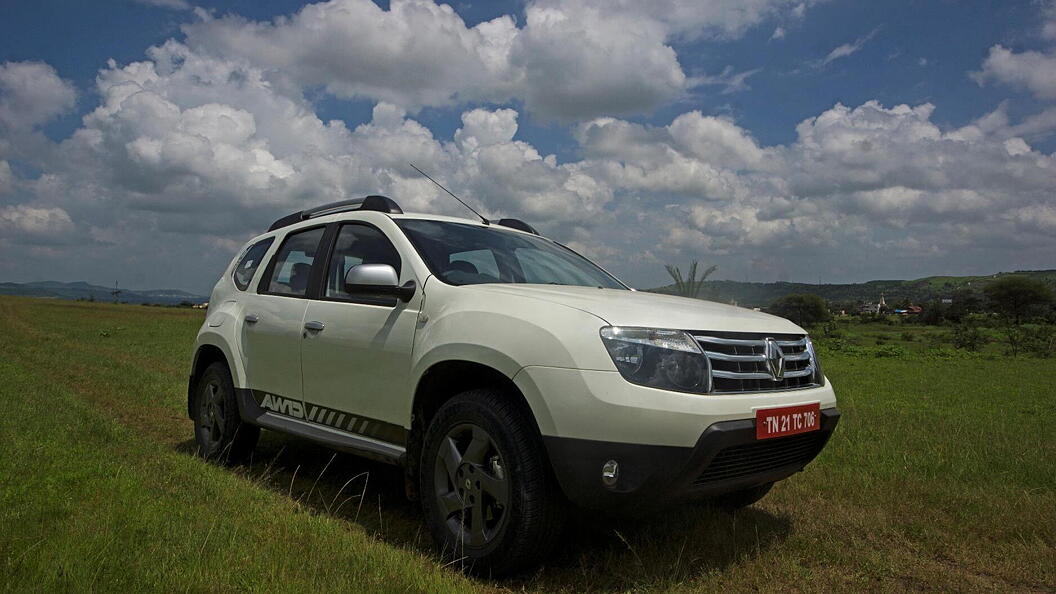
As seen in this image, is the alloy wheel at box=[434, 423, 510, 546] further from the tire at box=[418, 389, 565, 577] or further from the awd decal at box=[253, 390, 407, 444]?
the awd decal at box=[253, 390, 407, 444]

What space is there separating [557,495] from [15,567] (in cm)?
207

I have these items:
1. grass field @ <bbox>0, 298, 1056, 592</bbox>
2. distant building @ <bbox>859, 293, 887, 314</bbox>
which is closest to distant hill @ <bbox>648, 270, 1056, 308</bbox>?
distant building @ <bbox>859, 293, 887, 314</bbox>

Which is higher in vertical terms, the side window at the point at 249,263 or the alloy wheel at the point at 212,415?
the side window at the point at 249,263

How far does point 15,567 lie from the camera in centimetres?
270

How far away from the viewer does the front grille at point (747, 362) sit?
9.94ft

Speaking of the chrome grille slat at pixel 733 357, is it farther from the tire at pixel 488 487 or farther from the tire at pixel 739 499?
the tire at pixel 739 499

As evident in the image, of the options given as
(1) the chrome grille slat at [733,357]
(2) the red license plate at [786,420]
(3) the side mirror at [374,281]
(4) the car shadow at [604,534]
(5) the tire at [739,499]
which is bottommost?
(4) the car shadow at [604,534]

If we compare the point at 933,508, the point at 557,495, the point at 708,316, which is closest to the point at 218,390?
the point at 557,495

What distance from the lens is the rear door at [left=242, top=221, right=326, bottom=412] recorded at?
456 centimetres

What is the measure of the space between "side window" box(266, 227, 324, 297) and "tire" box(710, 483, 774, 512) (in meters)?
2.87

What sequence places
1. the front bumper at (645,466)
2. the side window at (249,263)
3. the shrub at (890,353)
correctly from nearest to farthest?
the front bumper at (645,466) → the side window at (249,263) → the shrub at (890,353)

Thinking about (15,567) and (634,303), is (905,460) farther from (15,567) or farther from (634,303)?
(15,567)

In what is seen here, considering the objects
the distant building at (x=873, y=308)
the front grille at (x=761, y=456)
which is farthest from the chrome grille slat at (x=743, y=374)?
the distant building at (x=873, y=308)

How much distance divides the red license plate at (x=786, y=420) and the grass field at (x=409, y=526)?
0.72m
